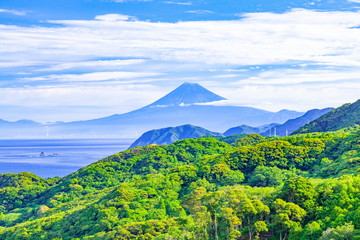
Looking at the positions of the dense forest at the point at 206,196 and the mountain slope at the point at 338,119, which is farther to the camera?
the mountain slope at the point at 338,119

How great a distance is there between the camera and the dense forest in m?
34.1

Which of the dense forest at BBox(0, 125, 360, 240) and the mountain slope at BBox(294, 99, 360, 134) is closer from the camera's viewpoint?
the dense forest at BBox(0, 125, 360, 240)

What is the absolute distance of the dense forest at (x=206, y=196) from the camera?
34.1 metres

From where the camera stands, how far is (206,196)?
3444 cm

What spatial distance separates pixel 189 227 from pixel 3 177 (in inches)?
3028

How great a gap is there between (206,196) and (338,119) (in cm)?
8835

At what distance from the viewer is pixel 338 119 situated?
374 ft

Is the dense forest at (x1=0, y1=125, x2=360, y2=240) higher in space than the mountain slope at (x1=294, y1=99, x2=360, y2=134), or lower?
lower

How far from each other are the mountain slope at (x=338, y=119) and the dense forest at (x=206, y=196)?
19547 millimetres

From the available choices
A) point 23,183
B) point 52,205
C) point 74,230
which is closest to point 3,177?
point 23,183

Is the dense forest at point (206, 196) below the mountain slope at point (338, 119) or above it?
below

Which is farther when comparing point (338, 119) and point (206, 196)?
point (338, 119)

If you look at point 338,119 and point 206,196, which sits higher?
point 338,119

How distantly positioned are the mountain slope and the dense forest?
64.1 feet
